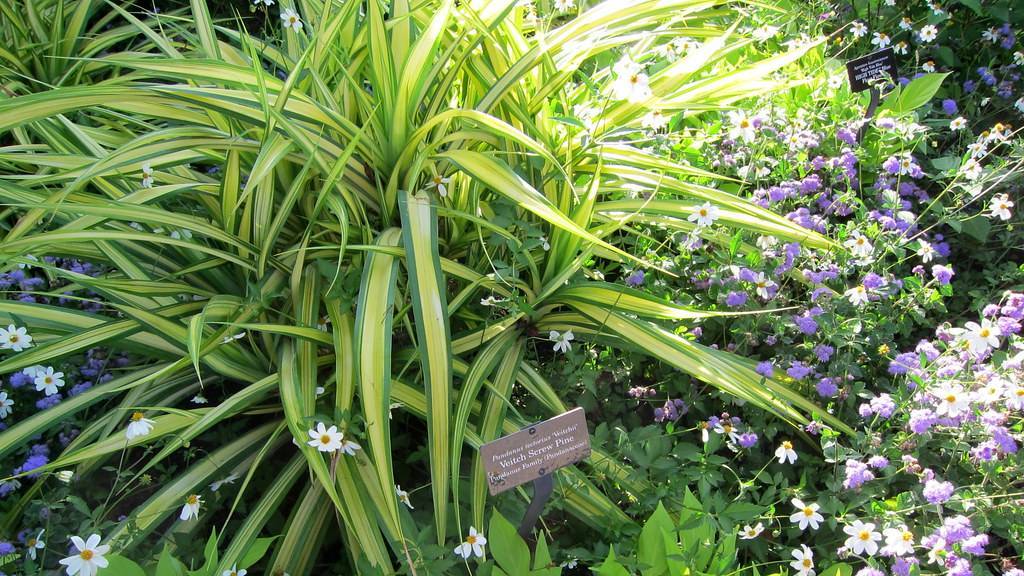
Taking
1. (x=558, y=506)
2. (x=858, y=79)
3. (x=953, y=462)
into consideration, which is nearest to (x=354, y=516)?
(x=558, y=506)

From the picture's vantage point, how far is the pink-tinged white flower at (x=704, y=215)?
1.66 metres

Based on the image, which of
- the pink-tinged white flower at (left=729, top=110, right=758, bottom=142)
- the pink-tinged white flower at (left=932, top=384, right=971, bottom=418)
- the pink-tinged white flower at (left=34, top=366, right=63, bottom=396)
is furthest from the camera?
the pink-tinged white flower at (left=729, top=110, right=758, bottom=142)

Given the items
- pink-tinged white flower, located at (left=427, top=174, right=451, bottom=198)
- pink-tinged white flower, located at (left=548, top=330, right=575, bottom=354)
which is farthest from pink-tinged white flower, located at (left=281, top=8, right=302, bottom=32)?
pink-tinged white flower, located at (left=548, top=330, right=575, bottom=354)

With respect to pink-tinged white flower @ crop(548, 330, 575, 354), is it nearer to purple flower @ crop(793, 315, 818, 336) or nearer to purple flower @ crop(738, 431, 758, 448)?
purple flower @ crop(738, 431, 758, 448)

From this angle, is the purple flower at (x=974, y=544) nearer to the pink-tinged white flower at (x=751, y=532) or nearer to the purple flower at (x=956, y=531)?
the purple flower at (x=956, y=531)

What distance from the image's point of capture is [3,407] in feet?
5.26

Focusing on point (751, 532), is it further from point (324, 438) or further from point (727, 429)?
point (324, 438)

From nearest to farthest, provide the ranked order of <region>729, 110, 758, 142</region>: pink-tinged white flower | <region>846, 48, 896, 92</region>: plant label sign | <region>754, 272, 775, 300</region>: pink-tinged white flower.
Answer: <region>754, 272, 775, 300</region>: pink-tinged white flower < <region>729, 110, 758, 142</region>: pink-tinged white flower < <region>846, 48, 896, 92</region>: plant label sign

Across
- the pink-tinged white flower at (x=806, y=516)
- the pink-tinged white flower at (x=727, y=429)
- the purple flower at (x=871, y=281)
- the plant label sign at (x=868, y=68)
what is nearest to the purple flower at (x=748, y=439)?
the pink-tinged white flower at (x=727, y=429)

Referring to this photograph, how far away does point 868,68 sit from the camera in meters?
2.18

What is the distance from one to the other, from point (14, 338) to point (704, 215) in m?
1.36

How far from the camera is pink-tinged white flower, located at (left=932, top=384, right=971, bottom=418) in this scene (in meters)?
1.41

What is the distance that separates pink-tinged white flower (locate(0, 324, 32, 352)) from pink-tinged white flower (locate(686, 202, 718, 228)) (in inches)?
51.9

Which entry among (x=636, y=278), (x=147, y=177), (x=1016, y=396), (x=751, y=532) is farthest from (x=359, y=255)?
(x=1016, y=396)
